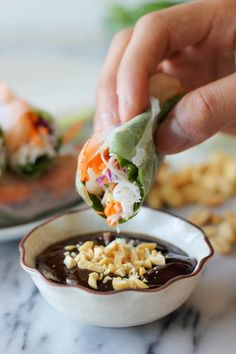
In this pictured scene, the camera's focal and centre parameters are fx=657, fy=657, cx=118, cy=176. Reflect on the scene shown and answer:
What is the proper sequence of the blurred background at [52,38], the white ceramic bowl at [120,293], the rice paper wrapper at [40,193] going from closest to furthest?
the white ceramic bowl at [120,293] → the rice paper wrapper at [40,193] → the blurred background at [52,38]

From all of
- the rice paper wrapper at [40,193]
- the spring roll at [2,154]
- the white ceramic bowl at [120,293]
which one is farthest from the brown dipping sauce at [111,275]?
the spring roll at [2,154]

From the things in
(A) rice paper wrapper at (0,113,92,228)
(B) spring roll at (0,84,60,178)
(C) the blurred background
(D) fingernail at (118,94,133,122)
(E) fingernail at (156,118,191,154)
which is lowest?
(C) the blurred background

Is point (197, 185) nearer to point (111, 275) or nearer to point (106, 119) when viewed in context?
point (106, 119)

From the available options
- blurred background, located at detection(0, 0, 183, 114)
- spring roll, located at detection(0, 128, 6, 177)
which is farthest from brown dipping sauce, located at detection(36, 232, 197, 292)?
blurred background, located at detection(0, 0, 183, 114)

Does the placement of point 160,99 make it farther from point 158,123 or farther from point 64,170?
point 64,170

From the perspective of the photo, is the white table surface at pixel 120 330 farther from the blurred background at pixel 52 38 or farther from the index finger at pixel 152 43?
the blurred background at pixel 52 38

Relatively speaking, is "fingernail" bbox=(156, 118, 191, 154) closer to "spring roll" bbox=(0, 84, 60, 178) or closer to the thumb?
the thumb

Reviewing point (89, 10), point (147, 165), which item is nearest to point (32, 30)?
point (89, 10)
